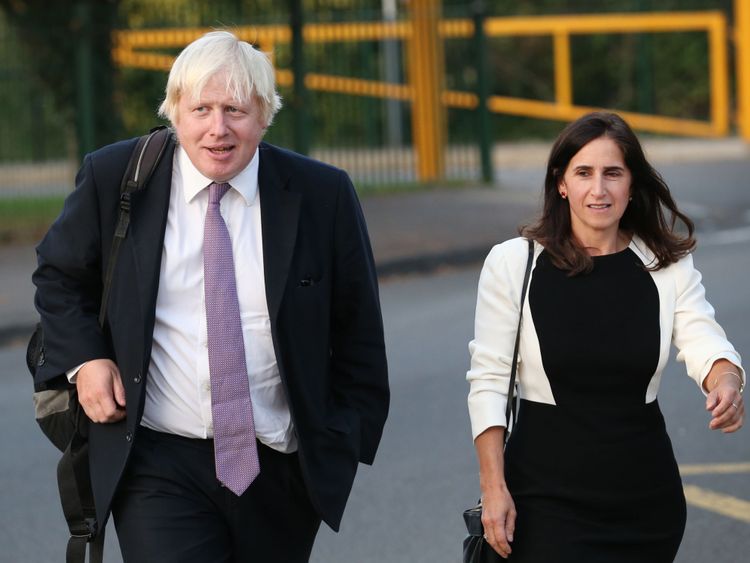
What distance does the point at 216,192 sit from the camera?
367 centimetres

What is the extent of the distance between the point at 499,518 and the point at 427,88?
57.7 ft

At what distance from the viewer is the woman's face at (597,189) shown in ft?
12.5

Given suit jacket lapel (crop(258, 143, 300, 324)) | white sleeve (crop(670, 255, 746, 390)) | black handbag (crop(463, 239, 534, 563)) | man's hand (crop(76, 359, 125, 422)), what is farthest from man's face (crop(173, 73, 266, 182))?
white sleeve (crop(670, 255, 746, 390))

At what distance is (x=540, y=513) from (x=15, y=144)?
16203 millimetres

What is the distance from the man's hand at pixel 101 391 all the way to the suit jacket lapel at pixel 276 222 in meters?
0.40

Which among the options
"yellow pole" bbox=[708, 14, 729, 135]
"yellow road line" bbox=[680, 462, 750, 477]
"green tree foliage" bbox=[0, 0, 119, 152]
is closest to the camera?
"yellow road line" bbox=[680, 462, 750, 477]

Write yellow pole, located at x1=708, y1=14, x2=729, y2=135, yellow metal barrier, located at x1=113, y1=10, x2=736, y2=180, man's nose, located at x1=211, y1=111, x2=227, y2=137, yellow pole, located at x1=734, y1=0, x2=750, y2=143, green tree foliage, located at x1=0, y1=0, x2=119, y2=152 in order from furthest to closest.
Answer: yellow pole, located at x1=708, y1=14, x2=729, y2=135
yellow pole, located at x1=734, y1=0, x2=750, y2=143
yellow metal barrier, located at x1=113, y1=10, x2=736, y2=180
green tree foliage, located at x1=0, y1=0, x2=119, y2=152
man's nose, located at x1=211, y1=111, x2=227, y2=137

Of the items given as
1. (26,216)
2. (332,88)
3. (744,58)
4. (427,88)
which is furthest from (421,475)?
→ (744,58)

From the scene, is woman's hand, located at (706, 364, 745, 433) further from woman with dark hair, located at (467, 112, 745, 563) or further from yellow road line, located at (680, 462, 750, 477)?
yellow road line, located at (680, 462, 750, 477)

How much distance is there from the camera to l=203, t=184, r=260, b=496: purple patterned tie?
3586 mm

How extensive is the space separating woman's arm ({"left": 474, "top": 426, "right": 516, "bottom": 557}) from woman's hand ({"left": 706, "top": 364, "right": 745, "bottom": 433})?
1.69ft

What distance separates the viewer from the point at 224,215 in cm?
369

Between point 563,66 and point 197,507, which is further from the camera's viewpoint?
point 563,66

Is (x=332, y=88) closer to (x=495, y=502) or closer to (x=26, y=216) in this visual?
(x=26, y=216)
